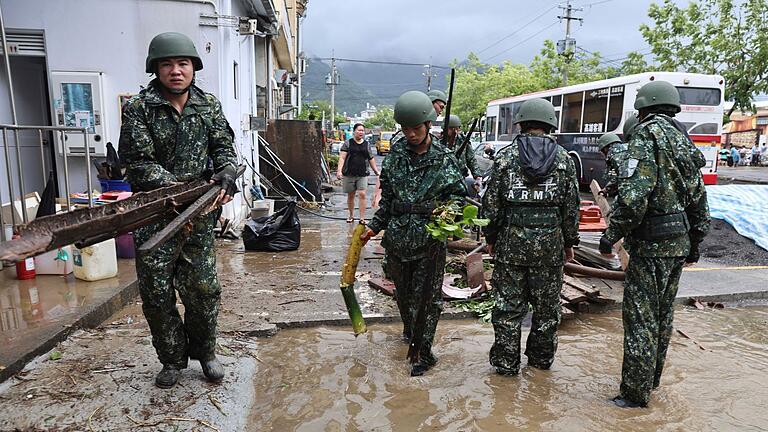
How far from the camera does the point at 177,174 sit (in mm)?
3107

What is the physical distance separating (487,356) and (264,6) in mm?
8483

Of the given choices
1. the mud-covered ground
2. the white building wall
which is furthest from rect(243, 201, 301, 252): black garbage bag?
the mud-covered ground

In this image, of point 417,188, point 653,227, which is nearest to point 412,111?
point 417,188

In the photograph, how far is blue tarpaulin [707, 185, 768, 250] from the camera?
786cm

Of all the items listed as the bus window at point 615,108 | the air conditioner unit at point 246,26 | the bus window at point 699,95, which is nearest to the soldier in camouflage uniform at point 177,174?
the air conditioner unit at point 246,26

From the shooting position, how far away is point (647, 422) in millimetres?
3139

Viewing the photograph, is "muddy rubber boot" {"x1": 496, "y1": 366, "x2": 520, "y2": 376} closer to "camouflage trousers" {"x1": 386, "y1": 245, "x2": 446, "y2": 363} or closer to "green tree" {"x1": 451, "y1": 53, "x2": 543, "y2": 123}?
"camouflage trousers" {"x1": 386, "y1": 245, "x2": 446, "y2": 363}

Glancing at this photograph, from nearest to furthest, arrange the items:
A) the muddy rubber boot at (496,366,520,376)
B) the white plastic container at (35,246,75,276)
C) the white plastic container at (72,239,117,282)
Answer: the muddy rubber boot at (496,366,520,376) → the white plastic container at (72,239,117,282) → the white plastic container at (35,246,75,276)

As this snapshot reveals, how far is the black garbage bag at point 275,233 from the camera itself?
687 cm

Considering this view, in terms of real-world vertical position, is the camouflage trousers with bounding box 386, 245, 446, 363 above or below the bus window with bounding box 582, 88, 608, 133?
below

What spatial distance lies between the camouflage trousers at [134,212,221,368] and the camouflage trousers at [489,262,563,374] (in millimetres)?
1880

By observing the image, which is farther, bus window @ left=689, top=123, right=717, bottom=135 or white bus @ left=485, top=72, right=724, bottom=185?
bus window @ left=689, top=123, right=717, bottom=135

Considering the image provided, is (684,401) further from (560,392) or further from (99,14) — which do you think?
(99,14)

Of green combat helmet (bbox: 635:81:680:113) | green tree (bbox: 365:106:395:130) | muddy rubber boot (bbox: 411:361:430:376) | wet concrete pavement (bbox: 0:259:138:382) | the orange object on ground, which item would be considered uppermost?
green tree (bbox: 365:106:395:130)
